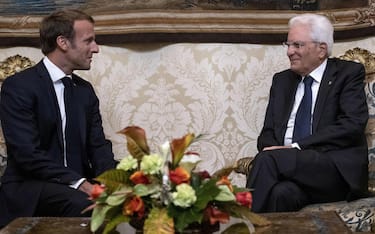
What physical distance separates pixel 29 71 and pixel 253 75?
4.56 ft

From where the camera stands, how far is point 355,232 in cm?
360

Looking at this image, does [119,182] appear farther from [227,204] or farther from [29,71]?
[29,71]

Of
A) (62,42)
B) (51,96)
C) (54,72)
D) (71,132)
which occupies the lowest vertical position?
(71,132)

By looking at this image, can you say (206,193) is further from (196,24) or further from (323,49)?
(196,24)

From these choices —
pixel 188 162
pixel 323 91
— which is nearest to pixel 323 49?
pixel 323 91

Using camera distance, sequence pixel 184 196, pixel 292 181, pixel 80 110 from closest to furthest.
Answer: pixel 184 196 → pixel 292 181 → pixel 80 110

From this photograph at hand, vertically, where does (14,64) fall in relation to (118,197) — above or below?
above

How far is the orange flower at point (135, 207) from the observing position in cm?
239

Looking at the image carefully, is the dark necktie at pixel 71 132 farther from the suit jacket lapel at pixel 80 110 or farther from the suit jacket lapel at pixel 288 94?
the suit jacket lapel at pixel 288 94

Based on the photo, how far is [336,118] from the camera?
4.04 m

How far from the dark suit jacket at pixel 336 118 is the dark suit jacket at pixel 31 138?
43.3 inches

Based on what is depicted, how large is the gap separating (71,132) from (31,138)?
0.83 ft

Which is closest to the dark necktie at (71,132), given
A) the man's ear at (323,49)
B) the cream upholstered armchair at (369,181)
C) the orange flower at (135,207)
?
the cream upholstered armchair at (369,181)

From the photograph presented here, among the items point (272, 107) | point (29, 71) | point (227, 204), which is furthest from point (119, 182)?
point (272, 107)
